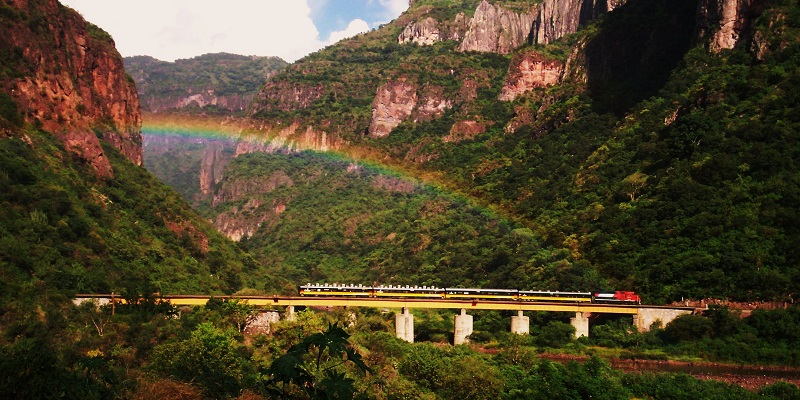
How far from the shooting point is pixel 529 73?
6393 inches

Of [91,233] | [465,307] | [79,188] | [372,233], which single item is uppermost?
[79,188]

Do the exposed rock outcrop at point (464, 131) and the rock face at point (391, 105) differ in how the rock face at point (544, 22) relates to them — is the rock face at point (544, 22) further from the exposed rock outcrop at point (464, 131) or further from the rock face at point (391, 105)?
the exposed rock outcrop at point (464, 131)

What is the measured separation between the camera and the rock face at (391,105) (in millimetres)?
178625

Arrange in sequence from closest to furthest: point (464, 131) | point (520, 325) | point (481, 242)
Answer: point (520, 325) < point (481, 242) < point (464, 131)

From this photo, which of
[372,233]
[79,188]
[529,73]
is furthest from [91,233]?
[529,73]

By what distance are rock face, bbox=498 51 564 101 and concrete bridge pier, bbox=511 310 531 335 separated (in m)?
103

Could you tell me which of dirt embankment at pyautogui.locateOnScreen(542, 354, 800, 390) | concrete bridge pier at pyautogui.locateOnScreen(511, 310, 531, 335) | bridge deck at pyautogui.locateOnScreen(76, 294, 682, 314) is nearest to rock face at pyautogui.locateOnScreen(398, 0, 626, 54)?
bridge deck at pyautogui.locateOnScreen(76, 294, 682, 314)

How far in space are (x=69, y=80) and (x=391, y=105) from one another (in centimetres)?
10065

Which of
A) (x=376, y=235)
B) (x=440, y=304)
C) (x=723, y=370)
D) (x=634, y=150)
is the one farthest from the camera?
(x=376, y=235)

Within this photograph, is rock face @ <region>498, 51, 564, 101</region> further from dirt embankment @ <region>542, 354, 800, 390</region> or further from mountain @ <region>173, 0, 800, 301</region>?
dirt embankment @ <region>542, 354, 800, 390</region>

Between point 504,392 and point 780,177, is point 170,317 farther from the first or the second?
point 780,177

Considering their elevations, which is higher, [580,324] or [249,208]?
[580,324]

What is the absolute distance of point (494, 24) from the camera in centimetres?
19938

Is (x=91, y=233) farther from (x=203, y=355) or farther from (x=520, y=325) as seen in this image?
(x=520, y=325)
